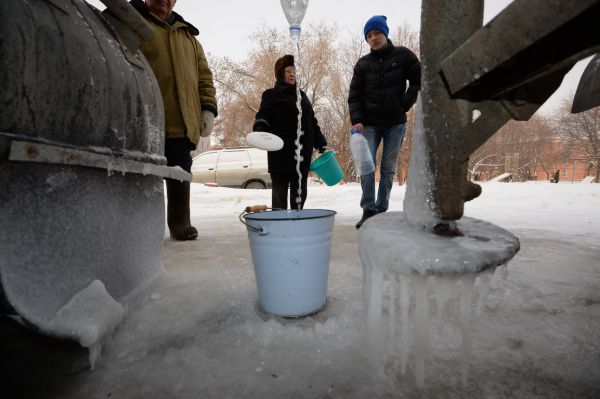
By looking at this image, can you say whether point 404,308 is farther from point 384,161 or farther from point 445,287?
point 384,161

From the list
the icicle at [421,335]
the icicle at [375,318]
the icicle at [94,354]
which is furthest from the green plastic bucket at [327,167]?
the icicle at [94,354]

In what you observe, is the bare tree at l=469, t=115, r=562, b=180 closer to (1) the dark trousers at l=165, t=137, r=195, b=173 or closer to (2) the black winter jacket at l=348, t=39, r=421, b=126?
(2) the black winter jacket at l=348, t=39, r=421, b=126

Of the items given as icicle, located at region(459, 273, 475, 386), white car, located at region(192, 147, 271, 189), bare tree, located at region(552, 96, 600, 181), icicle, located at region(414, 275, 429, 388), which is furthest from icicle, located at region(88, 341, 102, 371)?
bare tree, located at region(552, 96, 600, 181)

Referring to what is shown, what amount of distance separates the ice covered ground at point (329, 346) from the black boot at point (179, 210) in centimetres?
86

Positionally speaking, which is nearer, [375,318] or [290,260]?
[375,318]

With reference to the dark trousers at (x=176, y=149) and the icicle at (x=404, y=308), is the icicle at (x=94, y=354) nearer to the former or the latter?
the icicle at (x=404, y=308)

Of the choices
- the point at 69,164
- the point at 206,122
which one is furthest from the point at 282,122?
the point at 69,164

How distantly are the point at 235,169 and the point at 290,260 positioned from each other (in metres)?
9.15

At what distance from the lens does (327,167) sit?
3.15 metres

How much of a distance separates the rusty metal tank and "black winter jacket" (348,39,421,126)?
237cm

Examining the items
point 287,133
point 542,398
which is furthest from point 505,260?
point 287,133

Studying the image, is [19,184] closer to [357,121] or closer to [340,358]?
[340,358]

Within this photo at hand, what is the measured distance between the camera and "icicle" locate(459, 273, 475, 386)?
34.4 inches

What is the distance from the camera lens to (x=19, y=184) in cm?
91
